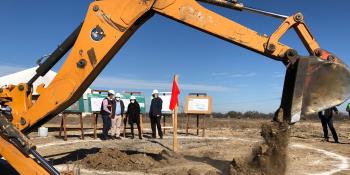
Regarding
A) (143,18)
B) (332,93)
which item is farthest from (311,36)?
(143,18)

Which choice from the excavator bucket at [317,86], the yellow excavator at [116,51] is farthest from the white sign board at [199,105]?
the excavator bucket at [317,86]

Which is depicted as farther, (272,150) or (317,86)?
(272,150)

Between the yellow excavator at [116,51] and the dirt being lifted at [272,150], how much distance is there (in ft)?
0.99

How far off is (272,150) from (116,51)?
11.8 feet

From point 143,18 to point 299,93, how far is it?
316 cm

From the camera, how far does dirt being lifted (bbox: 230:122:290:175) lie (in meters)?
7.78

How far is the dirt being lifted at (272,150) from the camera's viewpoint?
7.78 m

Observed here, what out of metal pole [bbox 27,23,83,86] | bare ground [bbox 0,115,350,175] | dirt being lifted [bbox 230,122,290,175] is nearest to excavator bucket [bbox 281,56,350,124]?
dirt being lifted [bbox 230,122,290,175]

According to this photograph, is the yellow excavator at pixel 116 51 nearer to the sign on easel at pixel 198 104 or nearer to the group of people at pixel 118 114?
the group of people at pixel 118 114

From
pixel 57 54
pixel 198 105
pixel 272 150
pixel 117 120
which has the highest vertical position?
pixel 57 54

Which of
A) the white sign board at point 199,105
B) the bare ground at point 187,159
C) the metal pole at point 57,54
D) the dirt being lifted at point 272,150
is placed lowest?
the bare ground at point 187,159

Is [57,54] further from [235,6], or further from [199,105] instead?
[199,105]

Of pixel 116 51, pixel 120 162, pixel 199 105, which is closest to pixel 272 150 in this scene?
pixel 116 51

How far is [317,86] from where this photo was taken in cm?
710
